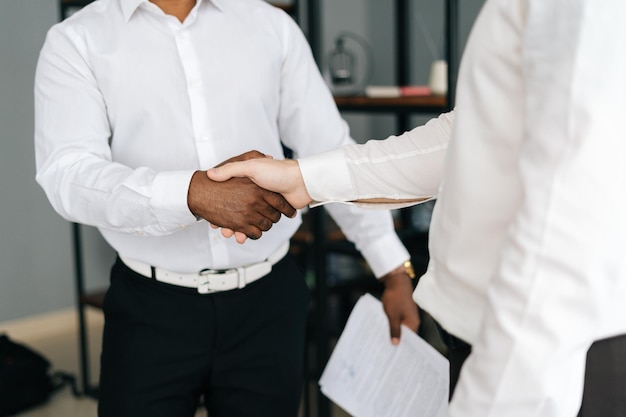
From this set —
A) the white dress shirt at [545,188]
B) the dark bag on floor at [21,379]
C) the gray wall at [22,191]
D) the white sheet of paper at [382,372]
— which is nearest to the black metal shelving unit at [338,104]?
the dark bag on floor at [21,379]

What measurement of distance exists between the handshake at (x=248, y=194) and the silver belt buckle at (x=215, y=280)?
221 millimetres

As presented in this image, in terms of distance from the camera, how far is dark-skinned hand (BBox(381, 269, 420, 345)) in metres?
1.69

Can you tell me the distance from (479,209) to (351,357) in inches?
36.1

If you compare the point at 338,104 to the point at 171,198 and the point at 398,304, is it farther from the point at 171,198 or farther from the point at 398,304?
the point at 171,198

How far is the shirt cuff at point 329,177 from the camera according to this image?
1243mm

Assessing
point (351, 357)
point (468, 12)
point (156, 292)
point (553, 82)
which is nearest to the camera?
point (553, 82)

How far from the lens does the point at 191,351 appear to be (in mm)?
1585

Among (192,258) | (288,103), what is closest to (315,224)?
(288,103)

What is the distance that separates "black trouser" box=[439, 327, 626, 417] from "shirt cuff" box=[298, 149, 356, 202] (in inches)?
19.1

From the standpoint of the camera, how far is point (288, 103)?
1.78 m

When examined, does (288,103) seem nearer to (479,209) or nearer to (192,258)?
(192,258)

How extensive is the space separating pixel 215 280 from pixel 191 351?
5.8 inches

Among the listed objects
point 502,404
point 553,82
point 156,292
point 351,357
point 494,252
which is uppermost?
point 553,82

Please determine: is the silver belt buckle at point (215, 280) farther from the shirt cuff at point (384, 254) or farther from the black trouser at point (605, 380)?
the black trouser at point (605, 380)
